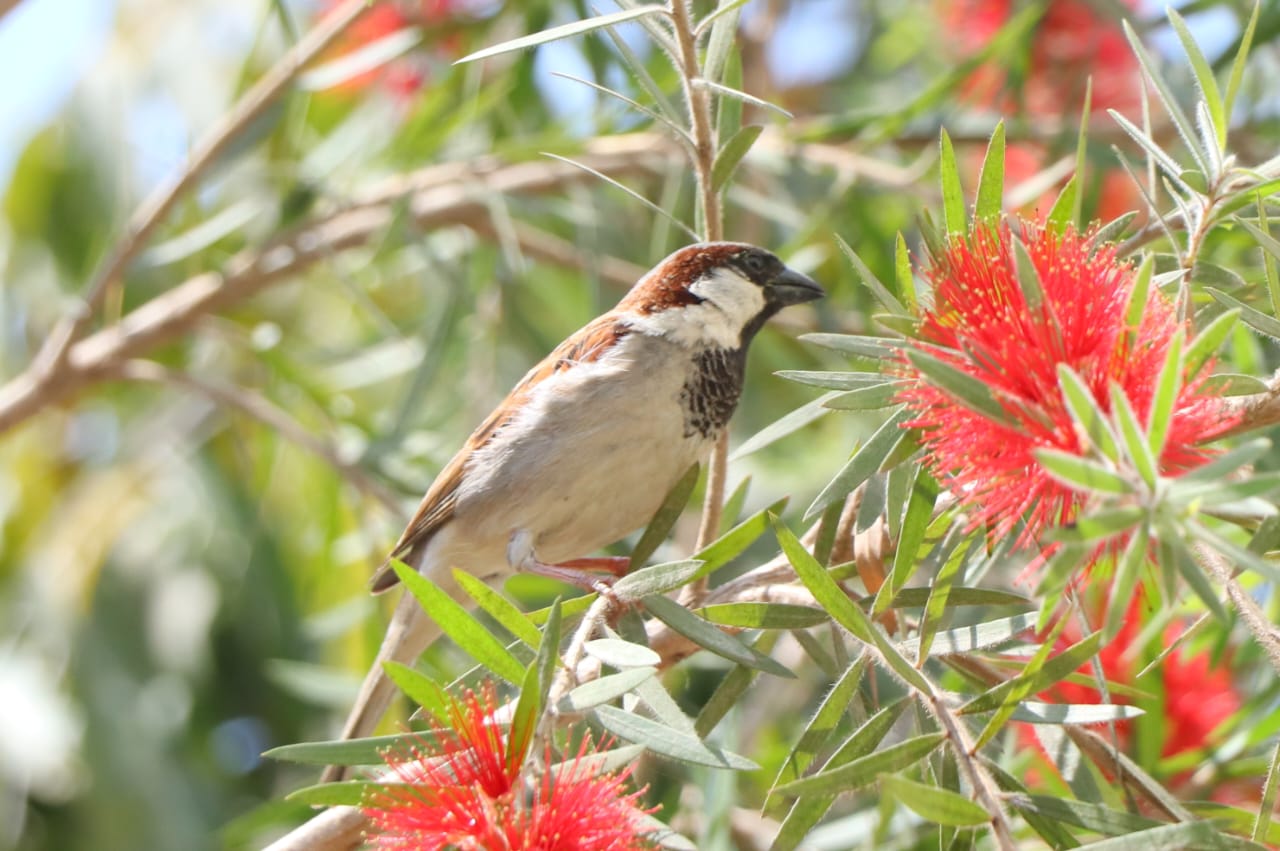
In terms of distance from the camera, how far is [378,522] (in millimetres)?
3816

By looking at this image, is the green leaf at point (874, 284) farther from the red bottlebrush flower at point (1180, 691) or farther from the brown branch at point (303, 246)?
the brown branch at point (303, 246)

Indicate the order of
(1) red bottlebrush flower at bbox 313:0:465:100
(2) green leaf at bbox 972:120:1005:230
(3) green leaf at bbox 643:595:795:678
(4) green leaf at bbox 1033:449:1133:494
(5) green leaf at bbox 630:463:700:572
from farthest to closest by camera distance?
(1) red bottlebrush flower at bbox 313:0:465:100, (5) green leaf at bbox 630:463:700:572, (2) green leaf at bbox 972:120:1005:230, (3) green leaf at bbox 643:595:795:678, (4) green leaf at bbox 1033:449:1133:494

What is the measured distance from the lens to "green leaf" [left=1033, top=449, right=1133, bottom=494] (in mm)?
1150

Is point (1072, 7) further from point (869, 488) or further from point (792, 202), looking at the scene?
point (869, 488)

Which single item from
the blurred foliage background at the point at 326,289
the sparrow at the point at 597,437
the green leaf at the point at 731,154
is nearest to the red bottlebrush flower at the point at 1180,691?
the blurred foliage background at the point at 326,289

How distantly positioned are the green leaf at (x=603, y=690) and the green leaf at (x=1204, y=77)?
0.89 metres

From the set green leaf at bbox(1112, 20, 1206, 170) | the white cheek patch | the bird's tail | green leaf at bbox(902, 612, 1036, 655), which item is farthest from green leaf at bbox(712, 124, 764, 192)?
the bird's tail

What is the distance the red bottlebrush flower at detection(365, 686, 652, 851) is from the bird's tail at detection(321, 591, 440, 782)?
1.30 metres

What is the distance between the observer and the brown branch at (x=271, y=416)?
129 inches

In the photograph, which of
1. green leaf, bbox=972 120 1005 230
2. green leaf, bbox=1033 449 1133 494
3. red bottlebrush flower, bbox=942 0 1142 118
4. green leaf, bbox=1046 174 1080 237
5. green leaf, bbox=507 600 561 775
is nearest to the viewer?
green leaf, bbox=1033 449 1133 494

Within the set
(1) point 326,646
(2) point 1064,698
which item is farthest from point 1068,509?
(1) point 326,646

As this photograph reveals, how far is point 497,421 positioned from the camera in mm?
3066

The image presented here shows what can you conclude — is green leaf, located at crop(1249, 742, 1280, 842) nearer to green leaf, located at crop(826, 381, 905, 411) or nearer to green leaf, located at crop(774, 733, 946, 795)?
green leaf, located at crop(774, 733, 946, 795)

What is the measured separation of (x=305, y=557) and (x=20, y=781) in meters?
1.07
